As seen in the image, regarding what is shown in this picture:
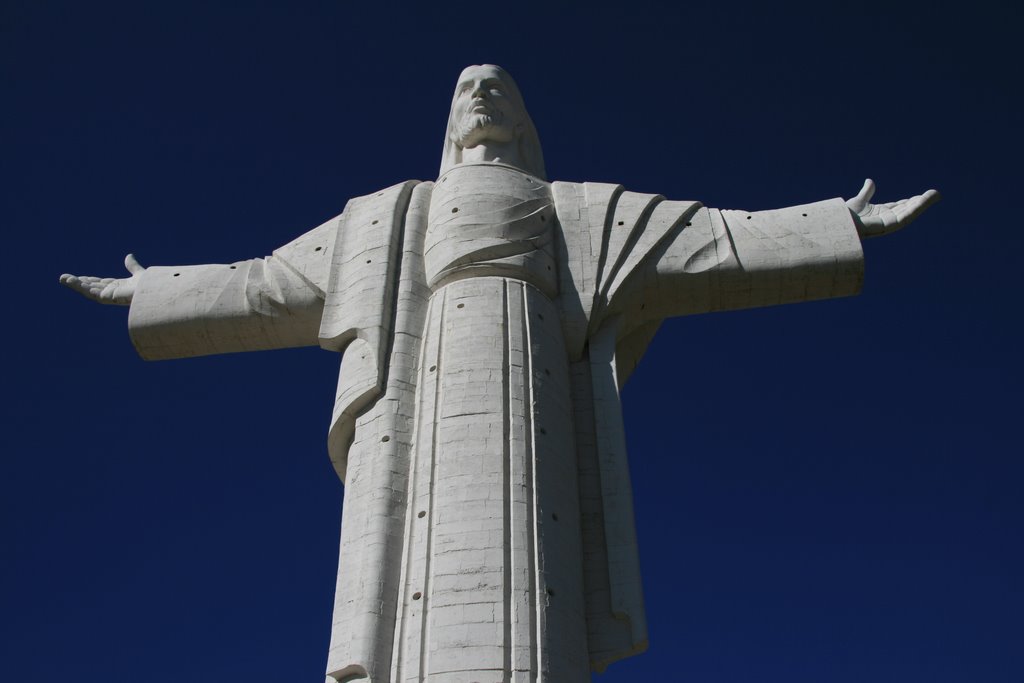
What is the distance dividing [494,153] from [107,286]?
5.17 m

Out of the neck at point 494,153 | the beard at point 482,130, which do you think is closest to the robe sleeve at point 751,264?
the neck at point 494,153

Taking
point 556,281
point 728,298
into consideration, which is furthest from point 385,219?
point 728,298

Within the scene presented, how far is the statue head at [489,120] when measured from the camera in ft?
47.6

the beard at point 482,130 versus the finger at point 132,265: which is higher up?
the beard at point 482,130

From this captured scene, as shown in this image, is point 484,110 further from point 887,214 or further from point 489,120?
point 887,214

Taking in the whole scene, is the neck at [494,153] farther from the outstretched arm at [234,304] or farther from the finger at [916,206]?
the finger at [916,206]

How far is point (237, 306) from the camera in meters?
13.5

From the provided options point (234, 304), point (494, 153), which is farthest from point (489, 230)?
point (234, 304)

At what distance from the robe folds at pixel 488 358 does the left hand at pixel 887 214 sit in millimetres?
262

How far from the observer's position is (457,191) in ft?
43.4

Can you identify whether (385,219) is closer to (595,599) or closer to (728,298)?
(728,298)

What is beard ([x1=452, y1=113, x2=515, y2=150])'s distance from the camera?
47.5ft

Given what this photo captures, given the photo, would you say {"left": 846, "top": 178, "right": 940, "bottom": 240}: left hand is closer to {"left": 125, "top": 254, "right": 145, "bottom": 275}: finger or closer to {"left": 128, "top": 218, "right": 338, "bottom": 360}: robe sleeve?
{"left": 128, "top": 218, "right": 338, "bottom": 360}: robe sleeve

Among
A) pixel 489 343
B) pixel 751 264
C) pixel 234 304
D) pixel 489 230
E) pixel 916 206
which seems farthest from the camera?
pixel 234 304
